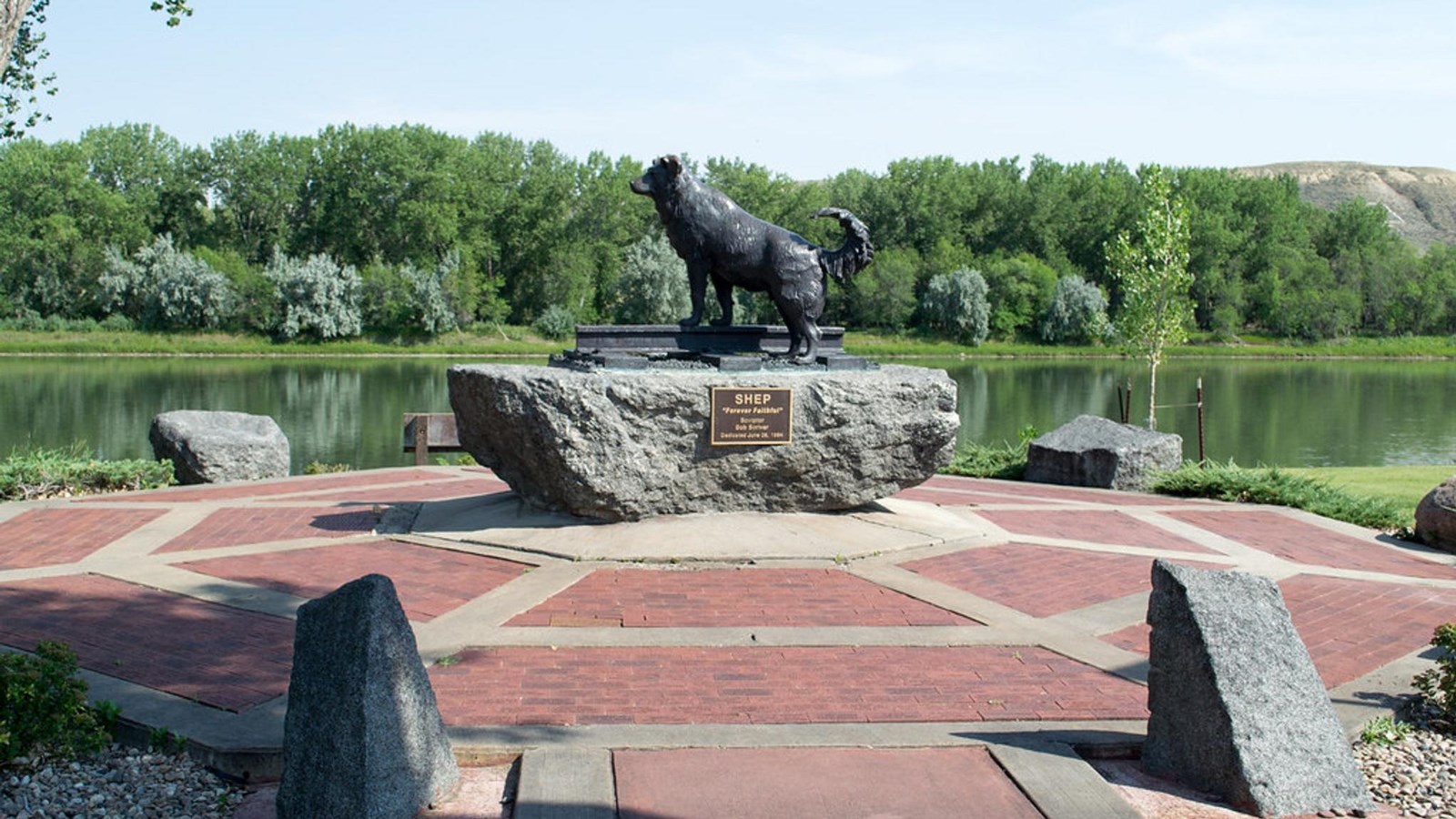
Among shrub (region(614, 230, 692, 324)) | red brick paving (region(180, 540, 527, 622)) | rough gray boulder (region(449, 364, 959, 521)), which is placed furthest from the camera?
shrub (region(614, 230, 692, 324))

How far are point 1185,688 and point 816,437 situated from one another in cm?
524

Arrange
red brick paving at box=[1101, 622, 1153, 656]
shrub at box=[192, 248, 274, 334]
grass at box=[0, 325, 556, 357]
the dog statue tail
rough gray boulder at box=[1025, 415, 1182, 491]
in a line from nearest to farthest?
red brick paving at box=[1101, 622, 1153, 656] → the dog statue tail → rough gray boulder at box=[1025, 415, 1182, 491] → grass at box=[0, 325, 556, 357] → shrub at box=[192, 248, 274, 334]

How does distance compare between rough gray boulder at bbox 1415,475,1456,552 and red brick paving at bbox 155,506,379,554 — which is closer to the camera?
red brick paving at bbox 155,506,379,554

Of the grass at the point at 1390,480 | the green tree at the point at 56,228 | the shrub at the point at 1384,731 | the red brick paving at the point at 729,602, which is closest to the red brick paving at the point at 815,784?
the shrub at the point at 1384,731

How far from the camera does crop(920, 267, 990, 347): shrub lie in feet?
195

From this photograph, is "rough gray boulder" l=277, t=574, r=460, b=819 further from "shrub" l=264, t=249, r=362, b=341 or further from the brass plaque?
"shrub" l=264, t=249, r=362, b=341

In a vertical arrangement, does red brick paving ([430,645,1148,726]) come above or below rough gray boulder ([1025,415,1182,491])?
below

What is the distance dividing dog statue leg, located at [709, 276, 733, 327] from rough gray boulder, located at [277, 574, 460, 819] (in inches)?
258

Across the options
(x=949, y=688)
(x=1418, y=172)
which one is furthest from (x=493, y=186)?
(x=1418, y=172)

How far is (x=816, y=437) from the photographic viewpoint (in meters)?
10.1

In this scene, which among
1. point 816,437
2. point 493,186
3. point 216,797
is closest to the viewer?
point 216,797

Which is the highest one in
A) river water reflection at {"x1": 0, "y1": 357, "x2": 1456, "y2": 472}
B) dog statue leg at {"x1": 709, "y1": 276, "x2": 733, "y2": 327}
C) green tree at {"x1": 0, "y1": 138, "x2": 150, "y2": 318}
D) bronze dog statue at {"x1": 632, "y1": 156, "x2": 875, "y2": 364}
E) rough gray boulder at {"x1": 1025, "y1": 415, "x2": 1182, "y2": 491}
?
green tree at {"x1": 0, "y1": 138, "x2": 150, "y2": 318}

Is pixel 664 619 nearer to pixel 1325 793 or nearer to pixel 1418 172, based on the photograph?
pixel 1325 793

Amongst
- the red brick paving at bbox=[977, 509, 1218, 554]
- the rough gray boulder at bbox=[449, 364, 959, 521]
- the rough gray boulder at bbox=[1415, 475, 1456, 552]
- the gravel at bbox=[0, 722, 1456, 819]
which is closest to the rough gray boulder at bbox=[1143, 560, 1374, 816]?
the gravel at bbox=[0, 722, 1456, 819]
